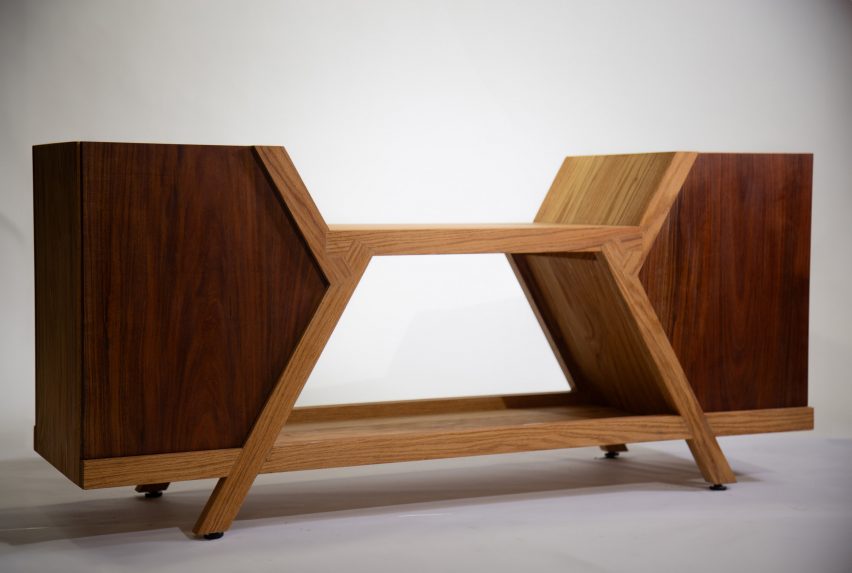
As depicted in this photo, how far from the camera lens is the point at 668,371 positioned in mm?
2885

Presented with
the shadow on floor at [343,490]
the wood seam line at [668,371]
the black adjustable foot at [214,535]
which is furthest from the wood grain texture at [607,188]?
the black adjustable foot at [214,535]

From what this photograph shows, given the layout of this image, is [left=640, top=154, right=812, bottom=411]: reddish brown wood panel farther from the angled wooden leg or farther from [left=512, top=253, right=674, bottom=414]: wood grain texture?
the angled wooden leg

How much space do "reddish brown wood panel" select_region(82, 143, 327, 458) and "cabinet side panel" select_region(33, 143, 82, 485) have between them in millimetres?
43

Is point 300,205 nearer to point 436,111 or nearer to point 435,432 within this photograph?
point 435,432

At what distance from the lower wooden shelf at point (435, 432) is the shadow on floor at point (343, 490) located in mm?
171

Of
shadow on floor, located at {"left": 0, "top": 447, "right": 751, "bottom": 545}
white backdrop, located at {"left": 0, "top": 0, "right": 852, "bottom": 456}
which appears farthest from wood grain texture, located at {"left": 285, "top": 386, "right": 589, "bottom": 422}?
white backdrop, located at {"left": 0, "top": 0, "right": 852, "bottom": 456}

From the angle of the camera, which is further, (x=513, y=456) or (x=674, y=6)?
(x=674, y=6)

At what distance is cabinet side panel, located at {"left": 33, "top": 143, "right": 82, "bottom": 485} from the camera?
239 cm

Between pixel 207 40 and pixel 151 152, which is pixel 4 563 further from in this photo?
pixel 207 40

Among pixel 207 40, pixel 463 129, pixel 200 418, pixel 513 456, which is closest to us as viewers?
pixel 200 418

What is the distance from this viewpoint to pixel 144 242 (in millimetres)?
2412

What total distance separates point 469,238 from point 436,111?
2.01 meters

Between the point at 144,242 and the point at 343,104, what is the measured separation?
213 centimetres

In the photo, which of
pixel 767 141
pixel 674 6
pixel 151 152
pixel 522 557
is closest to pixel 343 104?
pixel 674 6
